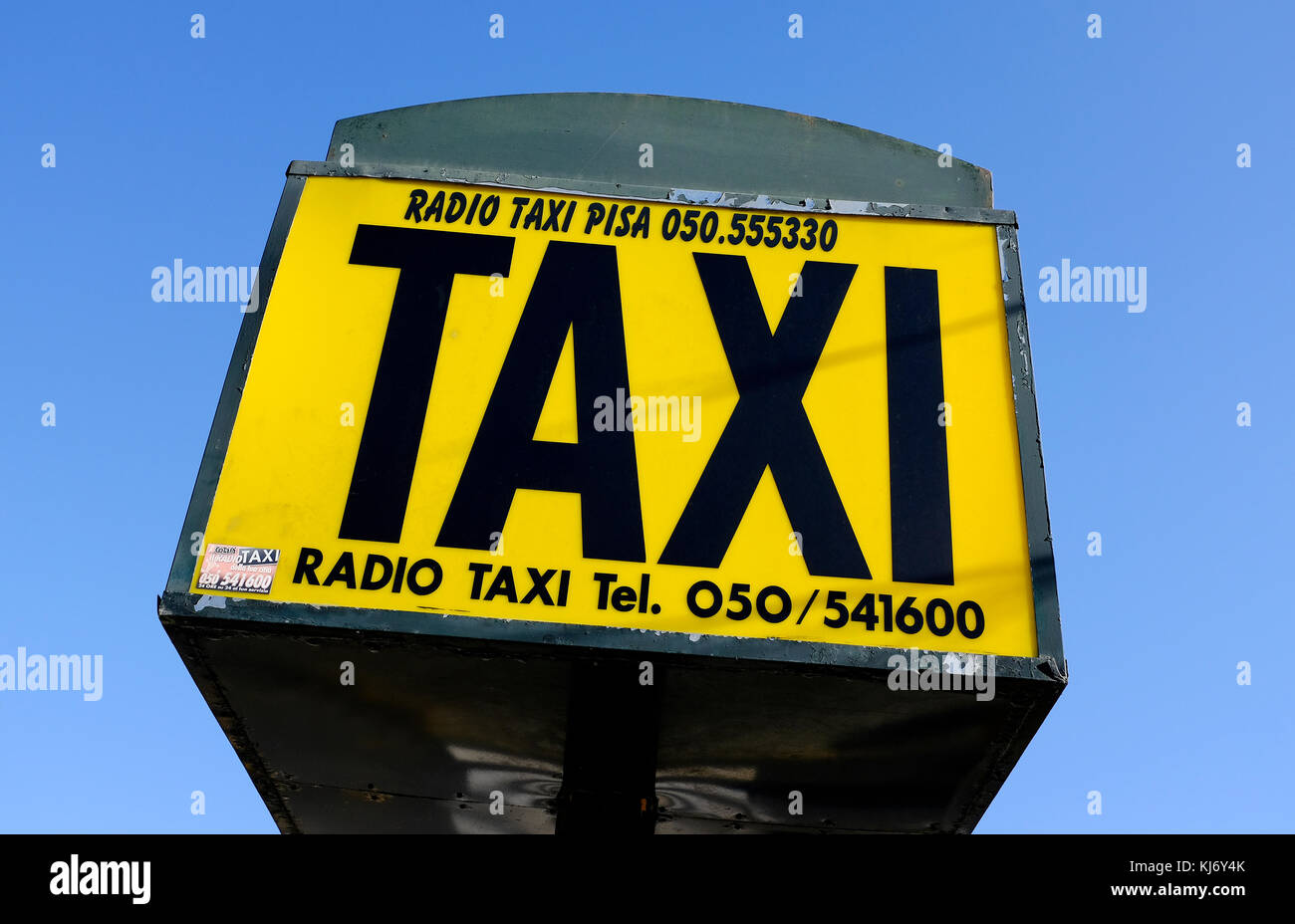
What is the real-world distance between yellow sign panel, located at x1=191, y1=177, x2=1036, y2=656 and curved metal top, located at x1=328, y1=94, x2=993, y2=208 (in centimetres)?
26

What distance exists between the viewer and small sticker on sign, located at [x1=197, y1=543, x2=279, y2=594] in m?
4.64

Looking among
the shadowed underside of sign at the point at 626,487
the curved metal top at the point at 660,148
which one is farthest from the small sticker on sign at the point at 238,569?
the curved metal top at the point at 660,148

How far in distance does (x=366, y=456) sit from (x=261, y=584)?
68 centimetres

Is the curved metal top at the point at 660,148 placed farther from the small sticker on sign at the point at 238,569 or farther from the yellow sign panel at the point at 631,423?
the small sticker on sign at the point at 238,569

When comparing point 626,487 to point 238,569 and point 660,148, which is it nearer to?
point 238,569

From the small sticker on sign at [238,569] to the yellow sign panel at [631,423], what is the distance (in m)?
0.01

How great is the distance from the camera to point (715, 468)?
5086 millimetres

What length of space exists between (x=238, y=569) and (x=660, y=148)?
2.83 metres

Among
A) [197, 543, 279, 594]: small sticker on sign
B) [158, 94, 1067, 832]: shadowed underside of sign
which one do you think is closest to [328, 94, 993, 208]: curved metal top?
[158, 94, 1067, 832]: shadowed underside of sign

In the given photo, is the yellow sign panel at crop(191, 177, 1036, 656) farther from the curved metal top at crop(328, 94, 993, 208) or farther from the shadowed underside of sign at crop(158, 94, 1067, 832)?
the curved metal top at crop(328, 94, 993, 208)

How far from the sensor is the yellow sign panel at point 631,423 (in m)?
4.74

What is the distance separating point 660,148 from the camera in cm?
607
